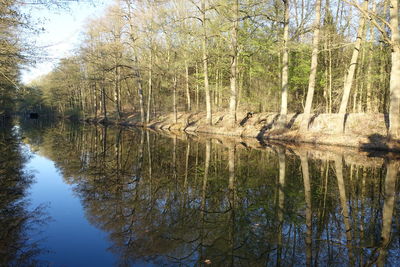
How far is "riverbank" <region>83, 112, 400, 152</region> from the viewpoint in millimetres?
14727

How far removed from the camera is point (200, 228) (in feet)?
16.1

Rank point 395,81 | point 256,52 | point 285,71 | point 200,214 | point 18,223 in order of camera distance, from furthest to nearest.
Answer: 1. point 256,52
2. point 285,71
3. point 395,81
4. point 200,214
5. point 18,223

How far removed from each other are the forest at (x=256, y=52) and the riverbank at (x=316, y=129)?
817 millimetres

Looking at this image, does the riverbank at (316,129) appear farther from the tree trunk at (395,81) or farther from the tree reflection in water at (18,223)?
the tree reflection in water at (18,223)

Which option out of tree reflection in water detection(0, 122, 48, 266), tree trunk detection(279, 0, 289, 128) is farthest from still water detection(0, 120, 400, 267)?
tree trunk detection(279, 0, 289, 128)

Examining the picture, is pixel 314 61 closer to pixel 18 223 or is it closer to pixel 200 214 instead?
pixel 200 214

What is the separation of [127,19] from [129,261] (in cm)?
2936

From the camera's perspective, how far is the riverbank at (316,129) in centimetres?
1473

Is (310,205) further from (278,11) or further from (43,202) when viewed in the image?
(278,11)

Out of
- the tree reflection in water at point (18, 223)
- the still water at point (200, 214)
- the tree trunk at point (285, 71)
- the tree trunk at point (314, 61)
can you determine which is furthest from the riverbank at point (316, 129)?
the tree reflection in water at point (18, 223)

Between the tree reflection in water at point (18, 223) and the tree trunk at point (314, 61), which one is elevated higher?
the tree trunk at point (314, 61)

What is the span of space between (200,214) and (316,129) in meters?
14.1

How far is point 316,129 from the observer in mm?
17391

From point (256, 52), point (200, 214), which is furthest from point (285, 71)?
point (200, 214)
